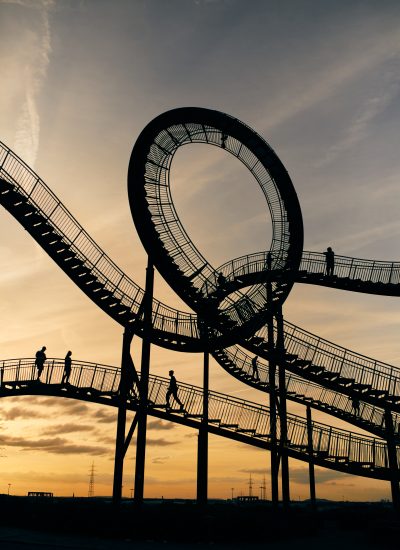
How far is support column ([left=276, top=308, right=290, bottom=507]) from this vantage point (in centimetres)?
2161

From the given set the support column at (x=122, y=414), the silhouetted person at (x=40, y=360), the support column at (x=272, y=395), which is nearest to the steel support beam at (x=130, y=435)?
the support column at (x=122, y=414)

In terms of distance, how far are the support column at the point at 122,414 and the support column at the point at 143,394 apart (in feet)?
2.37

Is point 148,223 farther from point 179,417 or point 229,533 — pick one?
point 229,533

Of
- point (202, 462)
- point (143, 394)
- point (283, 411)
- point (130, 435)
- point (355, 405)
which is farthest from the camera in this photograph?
point (355, 405)

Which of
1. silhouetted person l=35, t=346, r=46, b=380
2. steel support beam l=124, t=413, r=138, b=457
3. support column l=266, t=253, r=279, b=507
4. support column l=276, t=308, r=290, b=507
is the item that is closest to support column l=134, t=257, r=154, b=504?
steel support beam l=124, t=413, r=138, b=457

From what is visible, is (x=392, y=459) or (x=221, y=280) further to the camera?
(x=221, y=280)

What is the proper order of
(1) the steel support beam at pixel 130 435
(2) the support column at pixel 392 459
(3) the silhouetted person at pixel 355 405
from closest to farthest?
(1) the steel support beam at pixel 130 435, (2) the support column at pixel 392 459, (3) the silhouetted person at pixel 355 405

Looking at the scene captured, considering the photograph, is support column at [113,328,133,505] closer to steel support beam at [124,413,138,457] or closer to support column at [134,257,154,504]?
steel support beam at [124,413,138,457]

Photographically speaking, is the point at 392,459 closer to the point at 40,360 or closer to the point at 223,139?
the point at 40,360

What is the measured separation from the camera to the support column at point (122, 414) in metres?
18.7

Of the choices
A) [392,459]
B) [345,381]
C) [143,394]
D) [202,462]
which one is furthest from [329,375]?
[143,394]

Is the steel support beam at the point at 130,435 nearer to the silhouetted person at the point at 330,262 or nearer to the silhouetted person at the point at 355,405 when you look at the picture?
the silhouetted person at the point at 355,405

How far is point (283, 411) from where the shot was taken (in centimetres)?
2259

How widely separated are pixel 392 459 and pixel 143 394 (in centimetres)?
1027
